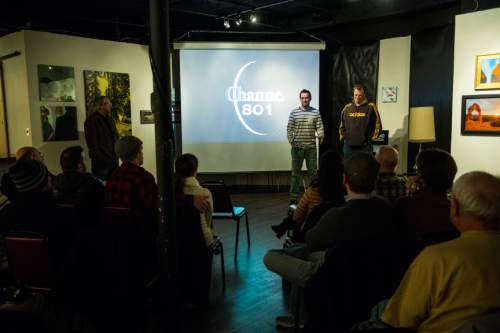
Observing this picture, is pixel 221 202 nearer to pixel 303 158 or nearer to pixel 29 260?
pixel 29 260

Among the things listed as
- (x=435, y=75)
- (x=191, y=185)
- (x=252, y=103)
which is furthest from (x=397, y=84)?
(x=191, y=185)

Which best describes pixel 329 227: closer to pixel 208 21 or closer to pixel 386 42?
pixel 386 42

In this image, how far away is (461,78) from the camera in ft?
18.4

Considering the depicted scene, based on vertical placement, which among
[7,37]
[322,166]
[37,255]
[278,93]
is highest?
[7,37]

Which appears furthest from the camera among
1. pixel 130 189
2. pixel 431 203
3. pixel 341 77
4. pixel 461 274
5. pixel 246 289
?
pixel 341 77

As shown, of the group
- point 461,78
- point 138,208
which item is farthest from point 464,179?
point 461,78

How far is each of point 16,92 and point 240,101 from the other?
11.1 feet

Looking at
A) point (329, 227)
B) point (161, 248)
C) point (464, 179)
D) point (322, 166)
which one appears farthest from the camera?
point (322, 166)

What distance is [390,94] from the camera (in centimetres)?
691

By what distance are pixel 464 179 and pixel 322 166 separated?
122cm

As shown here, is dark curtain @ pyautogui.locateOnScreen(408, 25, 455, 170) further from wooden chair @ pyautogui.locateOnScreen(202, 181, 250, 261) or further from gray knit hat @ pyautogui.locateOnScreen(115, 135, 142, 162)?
gray knit hat @ pyautogui.locateOnScreen(115, 135, 142, 162)

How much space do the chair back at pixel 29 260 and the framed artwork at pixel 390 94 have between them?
602 cm

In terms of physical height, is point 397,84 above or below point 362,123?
above

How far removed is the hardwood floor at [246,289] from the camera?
2816 mm
